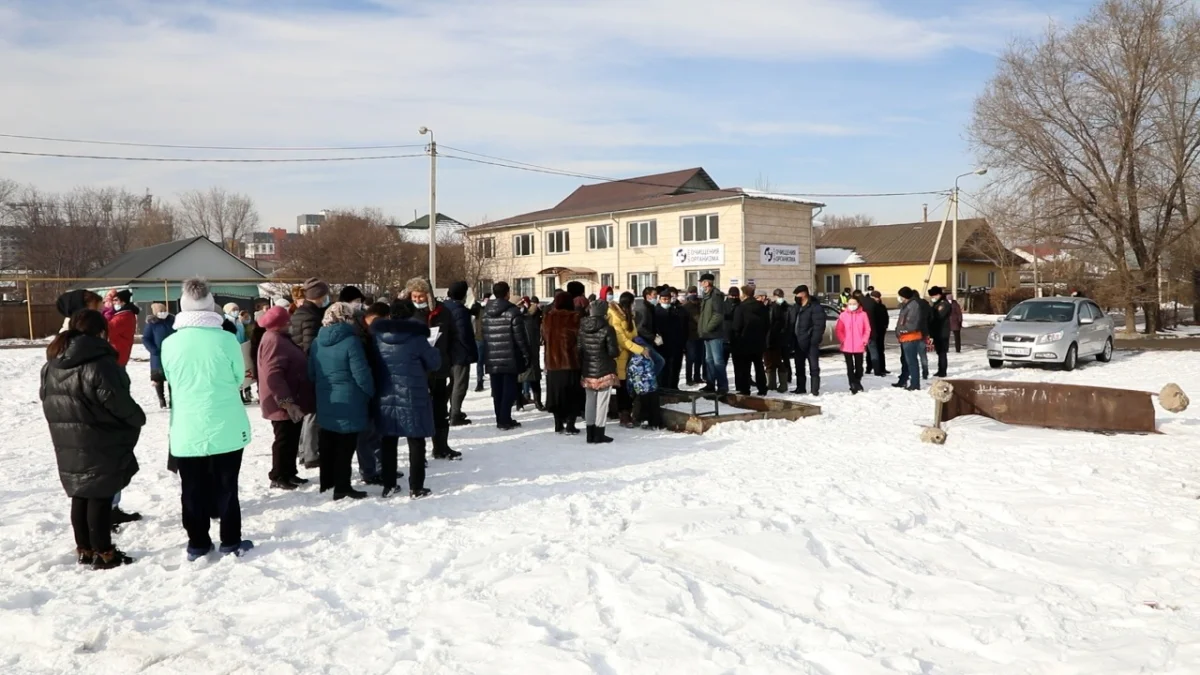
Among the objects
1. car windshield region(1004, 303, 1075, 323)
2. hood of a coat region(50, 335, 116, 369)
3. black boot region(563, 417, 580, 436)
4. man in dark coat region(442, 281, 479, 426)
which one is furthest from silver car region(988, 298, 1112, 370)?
hood of a coat region(50, 335, 116, 369)

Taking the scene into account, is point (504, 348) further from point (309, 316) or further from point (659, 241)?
point (659, 241)

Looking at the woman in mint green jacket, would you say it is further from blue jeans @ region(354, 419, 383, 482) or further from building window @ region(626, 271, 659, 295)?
building window @ region(626, 271, 659, 295)

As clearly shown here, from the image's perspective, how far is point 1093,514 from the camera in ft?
21.0

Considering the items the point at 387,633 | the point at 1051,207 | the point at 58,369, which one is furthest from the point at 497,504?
the point at 1051,207

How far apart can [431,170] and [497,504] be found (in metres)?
23.0

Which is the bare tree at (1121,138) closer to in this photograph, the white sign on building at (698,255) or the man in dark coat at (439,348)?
the white sign on building at (698,255)

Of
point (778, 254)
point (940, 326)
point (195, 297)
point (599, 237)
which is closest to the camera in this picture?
point (195, 297)

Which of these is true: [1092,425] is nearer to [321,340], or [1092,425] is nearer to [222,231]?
[321,340]

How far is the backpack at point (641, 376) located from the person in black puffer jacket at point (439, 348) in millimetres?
2168

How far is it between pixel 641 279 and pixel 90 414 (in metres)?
36.4

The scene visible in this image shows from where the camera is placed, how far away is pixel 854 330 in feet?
42.7

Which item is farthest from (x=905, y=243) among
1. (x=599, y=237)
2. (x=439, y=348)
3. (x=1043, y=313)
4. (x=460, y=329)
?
(x=439, y=348)

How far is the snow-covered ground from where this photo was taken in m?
4.08

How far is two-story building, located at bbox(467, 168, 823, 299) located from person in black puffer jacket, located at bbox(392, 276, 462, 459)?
92.4 feet
